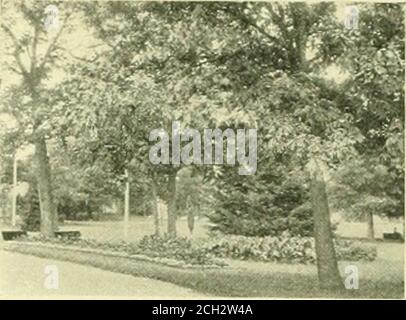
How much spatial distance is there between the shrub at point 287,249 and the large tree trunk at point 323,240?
16cm

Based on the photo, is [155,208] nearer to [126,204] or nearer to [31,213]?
[126,204]

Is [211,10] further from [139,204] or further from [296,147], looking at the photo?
[139,204]

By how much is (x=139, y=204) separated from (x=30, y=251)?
1.59m

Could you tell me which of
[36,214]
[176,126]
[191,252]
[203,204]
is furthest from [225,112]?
[36,214]

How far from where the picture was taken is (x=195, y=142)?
9656 mm

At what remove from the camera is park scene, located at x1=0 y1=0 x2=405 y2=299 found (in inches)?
378

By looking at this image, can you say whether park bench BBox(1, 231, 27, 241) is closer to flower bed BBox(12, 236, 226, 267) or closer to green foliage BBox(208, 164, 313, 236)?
flower bed BBox(12, 236, 226, 267)

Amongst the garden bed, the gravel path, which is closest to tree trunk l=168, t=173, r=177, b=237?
the garden bed

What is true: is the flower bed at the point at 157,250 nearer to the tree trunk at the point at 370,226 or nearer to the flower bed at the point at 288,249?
the flower bed at the point at 288,249

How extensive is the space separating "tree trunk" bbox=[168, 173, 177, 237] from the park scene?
0.08 ft

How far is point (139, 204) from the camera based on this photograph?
10062 mm

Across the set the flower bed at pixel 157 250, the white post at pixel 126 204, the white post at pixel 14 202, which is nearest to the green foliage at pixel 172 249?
the flower bed at pixel 157 250

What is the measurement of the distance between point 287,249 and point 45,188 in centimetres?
347
